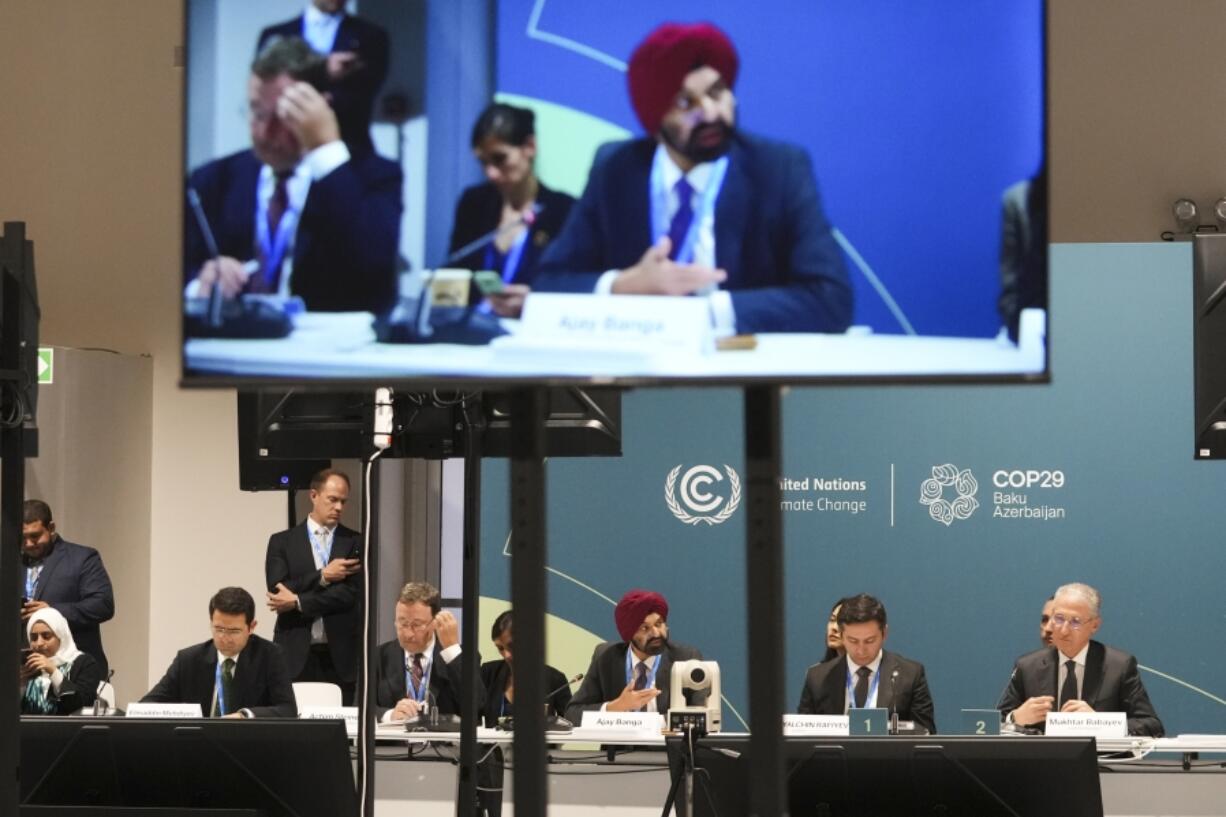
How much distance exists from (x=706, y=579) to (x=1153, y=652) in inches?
78.7

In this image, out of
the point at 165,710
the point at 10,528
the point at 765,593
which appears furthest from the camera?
the point at 165,710

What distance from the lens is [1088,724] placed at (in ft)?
17.3

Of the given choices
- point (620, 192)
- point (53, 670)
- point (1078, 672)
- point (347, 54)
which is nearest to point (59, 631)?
point (53, 670)

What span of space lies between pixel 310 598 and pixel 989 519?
3.12 metres

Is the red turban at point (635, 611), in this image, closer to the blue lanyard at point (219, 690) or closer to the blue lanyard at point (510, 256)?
the blue lanyard at point (219, 690)

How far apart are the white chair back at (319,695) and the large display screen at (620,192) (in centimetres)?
427

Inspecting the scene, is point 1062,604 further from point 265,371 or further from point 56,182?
point 56,182

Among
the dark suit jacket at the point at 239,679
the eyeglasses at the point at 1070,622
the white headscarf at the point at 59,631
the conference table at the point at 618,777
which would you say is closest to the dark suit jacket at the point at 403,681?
the dark suit jacket at the point at 239,679

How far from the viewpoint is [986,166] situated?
194cm

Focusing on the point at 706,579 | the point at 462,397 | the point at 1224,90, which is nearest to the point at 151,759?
the point at 462,397

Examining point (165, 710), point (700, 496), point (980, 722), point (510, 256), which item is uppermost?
point (510, 256)

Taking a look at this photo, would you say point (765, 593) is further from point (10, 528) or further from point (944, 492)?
point (944, 492)

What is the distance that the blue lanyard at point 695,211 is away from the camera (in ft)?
6.41

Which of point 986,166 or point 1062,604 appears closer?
point 986,166
